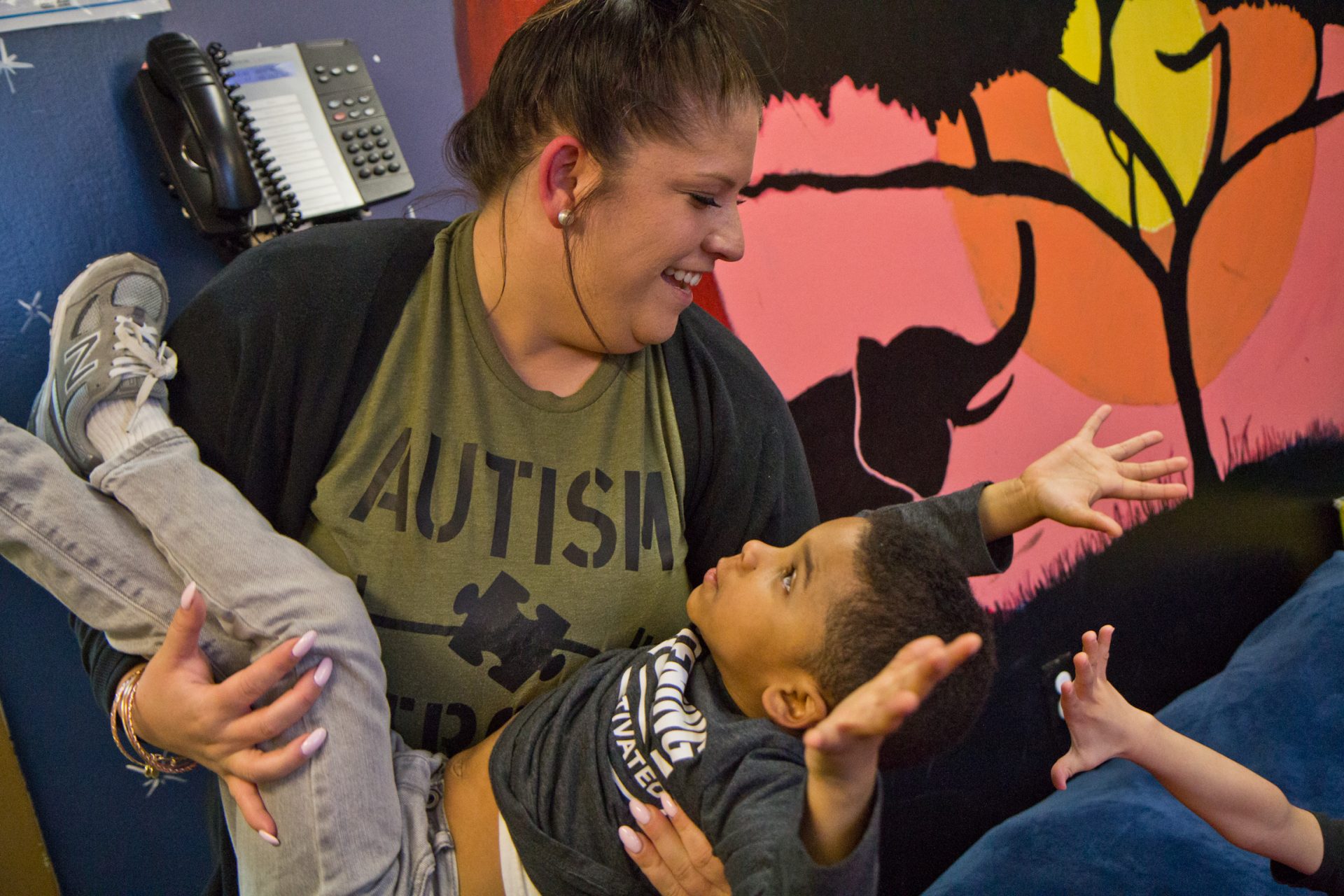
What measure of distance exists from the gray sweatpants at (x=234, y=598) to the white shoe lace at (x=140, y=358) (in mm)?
55

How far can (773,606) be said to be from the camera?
115cm

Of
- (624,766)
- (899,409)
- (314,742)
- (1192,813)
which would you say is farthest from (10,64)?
(1192,813)

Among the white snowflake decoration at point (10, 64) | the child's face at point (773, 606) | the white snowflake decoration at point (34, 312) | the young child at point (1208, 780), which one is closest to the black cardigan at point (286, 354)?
the white snowflake decoration at point (34, 312)

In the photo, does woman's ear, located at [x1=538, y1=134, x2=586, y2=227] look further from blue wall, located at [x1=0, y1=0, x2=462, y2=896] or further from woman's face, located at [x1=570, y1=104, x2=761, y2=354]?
blue wall, located at [x1=0, y1=0, x2=462, y2=896]

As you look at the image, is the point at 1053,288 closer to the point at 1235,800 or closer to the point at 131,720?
the point at 1235,800

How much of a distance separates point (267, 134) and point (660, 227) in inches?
22.6

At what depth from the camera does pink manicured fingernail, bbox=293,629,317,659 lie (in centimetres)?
96

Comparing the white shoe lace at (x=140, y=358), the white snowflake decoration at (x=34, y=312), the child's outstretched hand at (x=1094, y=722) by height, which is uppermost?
the white snowflake decoration at (x=34, y=312)

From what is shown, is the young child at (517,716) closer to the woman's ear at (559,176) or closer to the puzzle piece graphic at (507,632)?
the puzzle piece graphic at (507,632)

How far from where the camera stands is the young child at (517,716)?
983 mm

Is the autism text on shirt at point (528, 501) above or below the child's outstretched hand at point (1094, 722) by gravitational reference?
above

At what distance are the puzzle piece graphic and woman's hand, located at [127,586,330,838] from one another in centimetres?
18

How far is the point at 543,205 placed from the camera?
1.11 m

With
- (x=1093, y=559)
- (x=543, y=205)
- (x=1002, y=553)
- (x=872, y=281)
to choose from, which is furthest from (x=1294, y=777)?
(x=543, y=205)
